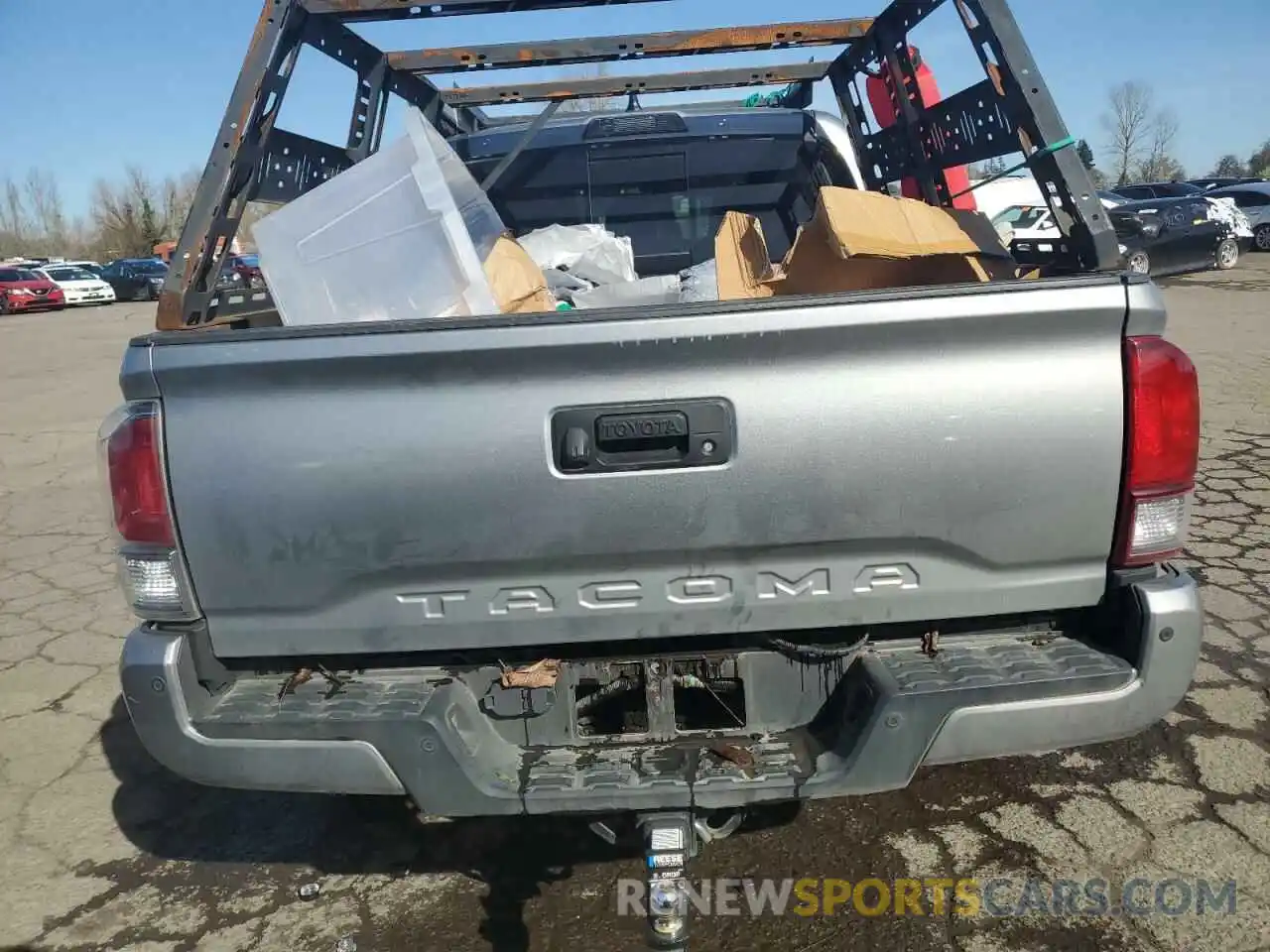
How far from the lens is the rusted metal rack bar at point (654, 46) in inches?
133

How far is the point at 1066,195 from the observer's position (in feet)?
8.30

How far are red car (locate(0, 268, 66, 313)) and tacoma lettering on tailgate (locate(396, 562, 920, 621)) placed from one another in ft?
122

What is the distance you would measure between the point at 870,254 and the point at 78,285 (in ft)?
130

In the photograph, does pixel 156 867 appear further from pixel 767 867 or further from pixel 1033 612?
pixel 1033 612

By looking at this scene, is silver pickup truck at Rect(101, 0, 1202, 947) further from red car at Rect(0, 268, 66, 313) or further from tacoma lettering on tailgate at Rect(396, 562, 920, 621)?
red car at Rect(0, 268, 66, 313)

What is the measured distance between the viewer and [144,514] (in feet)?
6.72

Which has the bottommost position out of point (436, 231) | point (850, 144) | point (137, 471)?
point (137, 471)

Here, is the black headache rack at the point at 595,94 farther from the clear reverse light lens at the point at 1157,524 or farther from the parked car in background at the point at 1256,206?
the parked car in background at the point at 1256,206

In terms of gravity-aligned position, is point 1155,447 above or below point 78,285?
above

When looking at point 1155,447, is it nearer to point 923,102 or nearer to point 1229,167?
point 923,102

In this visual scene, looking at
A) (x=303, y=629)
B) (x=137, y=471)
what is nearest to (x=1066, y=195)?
(x=303, y=629)

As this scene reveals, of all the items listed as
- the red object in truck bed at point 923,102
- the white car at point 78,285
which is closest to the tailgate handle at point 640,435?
the red object in truck bed at point 923,102

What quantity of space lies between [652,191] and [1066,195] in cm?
209


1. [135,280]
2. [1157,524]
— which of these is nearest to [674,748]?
[1157,524]
